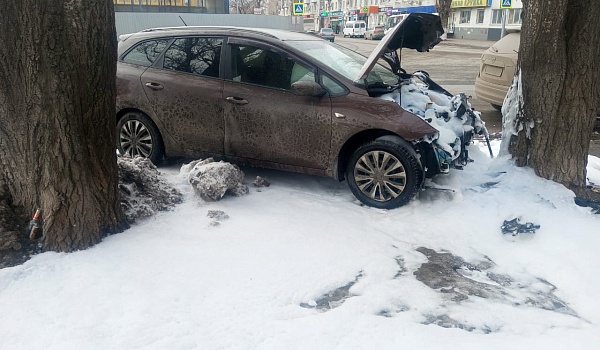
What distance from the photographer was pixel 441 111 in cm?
494

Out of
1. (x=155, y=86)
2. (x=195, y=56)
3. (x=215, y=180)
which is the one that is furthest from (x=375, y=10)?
(x=215, y=180)

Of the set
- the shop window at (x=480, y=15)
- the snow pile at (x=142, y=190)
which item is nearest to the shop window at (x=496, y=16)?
the shop window at (x=480, y=15)

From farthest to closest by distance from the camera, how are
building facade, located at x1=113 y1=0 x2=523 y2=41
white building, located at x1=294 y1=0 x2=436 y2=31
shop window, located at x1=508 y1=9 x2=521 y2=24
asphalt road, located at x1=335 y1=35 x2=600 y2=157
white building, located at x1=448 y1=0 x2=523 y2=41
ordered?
white building, located at x1=294 y1=0 x2=436 y2=31
white building, located at x1=448 y1=0 x2=523 y2=41
shop window, located at x1=508 y1=9 x2=521 y2=24
building facade, located at x1=113 y1=0 x2=523 y2=41
asphalt road, located at x1=335 y1=35 x2=600 y2=157

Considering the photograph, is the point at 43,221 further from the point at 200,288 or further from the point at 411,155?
the point at 411,155

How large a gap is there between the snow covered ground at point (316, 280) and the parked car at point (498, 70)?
4.44 meters

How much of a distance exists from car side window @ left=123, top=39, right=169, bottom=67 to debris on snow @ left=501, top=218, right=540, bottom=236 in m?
3.96

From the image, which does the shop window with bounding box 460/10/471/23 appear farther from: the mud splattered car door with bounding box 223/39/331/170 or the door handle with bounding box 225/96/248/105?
the door handle with bounding box 225/96/248/105

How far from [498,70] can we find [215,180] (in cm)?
628

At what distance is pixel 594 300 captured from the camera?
3.21 m

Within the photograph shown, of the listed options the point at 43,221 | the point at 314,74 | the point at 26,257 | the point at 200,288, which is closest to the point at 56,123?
the point at 43,221

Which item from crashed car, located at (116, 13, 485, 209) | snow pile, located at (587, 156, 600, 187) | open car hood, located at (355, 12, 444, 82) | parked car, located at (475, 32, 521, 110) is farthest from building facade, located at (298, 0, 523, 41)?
crashed car, located at (116, 13, 485, 209)

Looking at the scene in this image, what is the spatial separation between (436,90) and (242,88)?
216cm

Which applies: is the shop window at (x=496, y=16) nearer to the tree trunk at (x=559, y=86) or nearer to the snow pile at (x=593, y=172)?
the snow pile at (x=593, y=172)

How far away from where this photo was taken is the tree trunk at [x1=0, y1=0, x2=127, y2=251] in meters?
3.16
